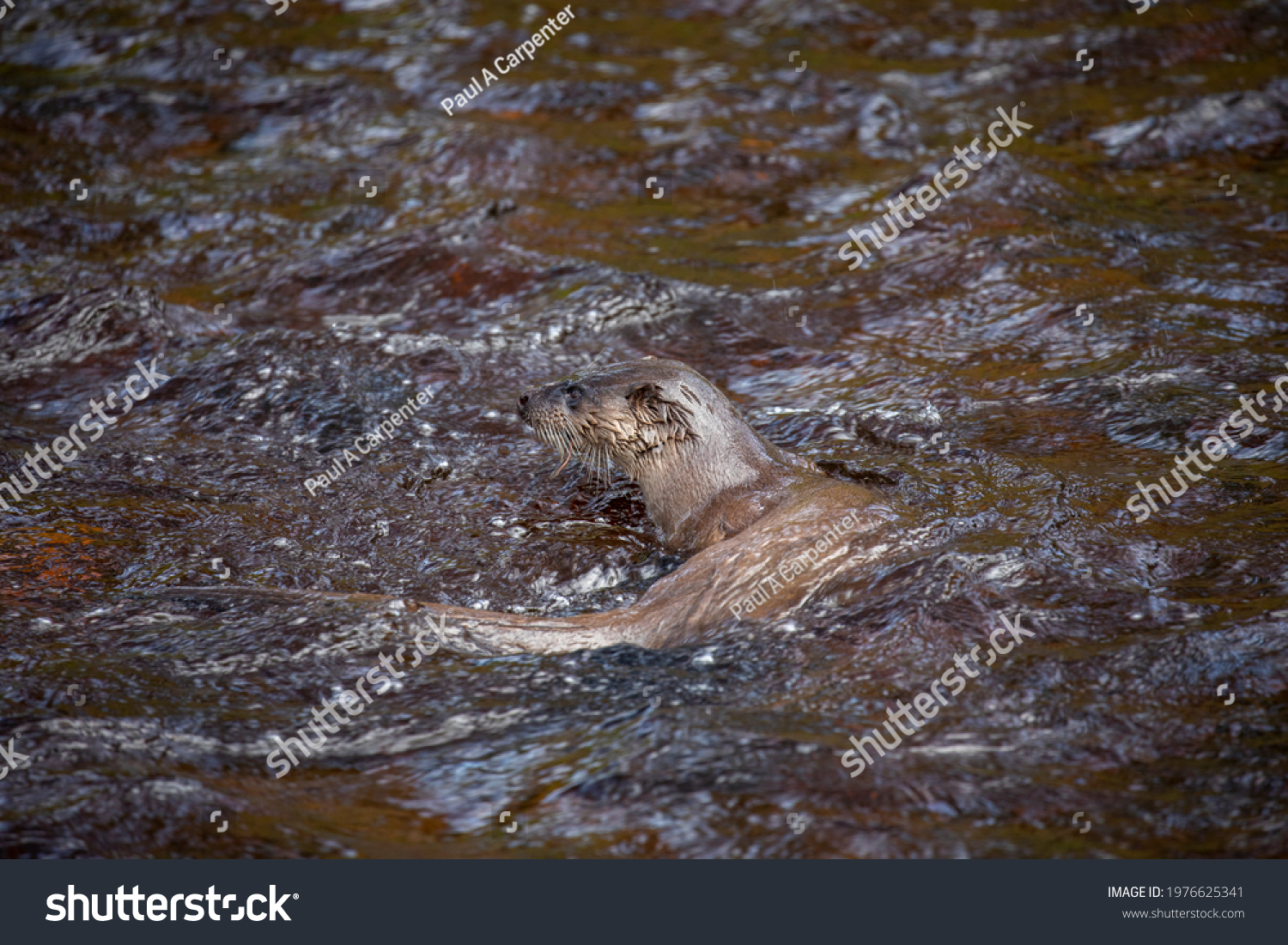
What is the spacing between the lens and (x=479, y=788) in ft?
12.6

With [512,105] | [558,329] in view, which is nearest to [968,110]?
[512,105]

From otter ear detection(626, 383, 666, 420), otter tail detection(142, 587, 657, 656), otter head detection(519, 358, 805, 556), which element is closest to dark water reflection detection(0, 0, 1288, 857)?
otter tail detection(142, 587, 657, 656)

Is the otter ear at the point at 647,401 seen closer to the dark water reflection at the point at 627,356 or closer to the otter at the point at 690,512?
the otter at the point at 690,512

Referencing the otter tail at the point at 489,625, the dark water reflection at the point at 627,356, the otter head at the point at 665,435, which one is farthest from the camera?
the otter head at the point at 665,435

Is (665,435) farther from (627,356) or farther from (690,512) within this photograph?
(627,356)

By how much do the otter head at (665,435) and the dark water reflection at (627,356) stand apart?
285mm

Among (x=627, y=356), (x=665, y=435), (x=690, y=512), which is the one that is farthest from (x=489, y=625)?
(x=627, y=356)

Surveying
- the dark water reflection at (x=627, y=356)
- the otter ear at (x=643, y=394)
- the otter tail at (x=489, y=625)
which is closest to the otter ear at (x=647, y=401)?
the otter ear at (x=643, y=394)

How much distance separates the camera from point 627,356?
7434 millimetres

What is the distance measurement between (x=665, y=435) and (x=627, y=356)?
1.91m

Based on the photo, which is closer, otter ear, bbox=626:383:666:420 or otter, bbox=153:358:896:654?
otter, bbox=153:358:896:654

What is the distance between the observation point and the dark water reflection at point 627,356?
3738 mm

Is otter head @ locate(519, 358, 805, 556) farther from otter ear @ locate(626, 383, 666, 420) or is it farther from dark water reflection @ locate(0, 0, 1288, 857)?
dark water reflection @ locate(0, 0, 1288, 857)

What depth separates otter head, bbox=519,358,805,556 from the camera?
18.0 ft
